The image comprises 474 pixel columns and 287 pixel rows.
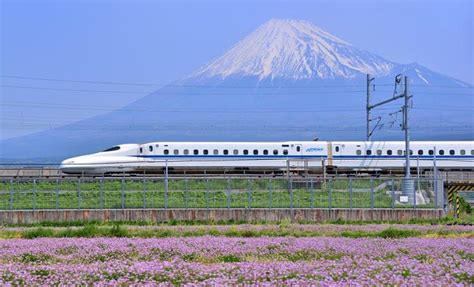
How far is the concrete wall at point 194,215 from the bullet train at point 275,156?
84.9 feet

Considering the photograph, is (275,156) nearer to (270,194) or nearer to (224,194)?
(224,194)

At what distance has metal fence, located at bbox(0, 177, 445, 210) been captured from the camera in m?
33.0

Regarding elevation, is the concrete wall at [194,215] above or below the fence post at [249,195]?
below

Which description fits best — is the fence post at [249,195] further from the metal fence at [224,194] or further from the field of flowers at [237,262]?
the field of flowers at [237,262]

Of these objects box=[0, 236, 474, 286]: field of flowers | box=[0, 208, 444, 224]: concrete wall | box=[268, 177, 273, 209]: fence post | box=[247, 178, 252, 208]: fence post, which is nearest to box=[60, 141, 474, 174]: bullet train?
box=[247, 178, 252, 208]: fence post

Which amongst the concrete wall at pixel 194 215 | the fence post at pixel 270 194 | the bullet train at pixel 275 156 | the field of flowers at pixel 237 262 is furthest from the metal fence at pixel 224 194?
the bullet train at pixel 275 156

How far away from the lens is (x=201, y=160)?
58.7m

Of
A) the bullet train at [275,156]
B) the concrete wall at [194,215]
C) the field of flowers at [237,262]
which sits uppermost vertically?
the bullet train at [275,156]

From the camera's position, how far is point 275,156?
60.2 metres

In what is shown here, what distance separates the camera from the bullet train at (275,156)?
5847cm

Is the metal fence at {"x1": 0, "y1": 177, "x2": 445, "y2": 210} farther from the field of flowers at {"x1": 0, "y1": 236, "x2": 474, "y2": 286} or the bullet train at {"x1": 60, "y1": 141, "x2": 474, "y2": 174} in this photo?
the bullet train at {"x1": 60, "y1": 141, "x2": 474, "y2": 174}

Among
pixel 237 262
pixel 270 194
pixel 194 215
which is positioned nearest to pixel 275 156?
pixel 270 194

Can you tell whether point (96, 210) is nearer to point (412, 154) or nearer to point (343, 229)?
point (343, 229)

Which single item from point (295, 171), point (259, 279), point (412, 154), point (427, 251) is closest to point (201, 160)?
point (295, 171)
